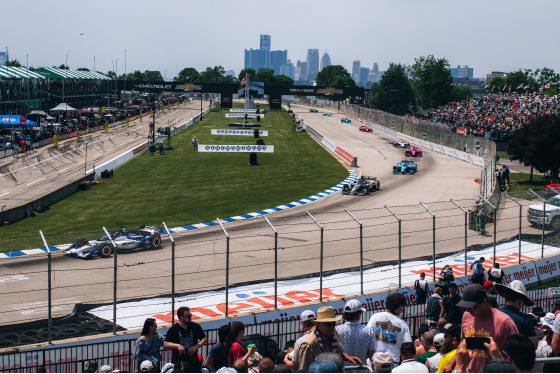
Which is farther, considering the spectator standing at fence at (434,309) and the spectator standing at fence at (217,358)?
the spectator standing at fence at (434,309)

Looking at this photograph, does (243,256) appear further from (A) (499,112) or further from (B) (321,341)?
(A) (499,112)

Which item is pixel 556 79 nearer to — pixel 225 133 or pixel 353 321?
pixel 225 133

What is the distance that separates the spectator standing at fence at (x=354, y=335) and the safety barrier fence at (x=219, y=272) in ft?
17.3

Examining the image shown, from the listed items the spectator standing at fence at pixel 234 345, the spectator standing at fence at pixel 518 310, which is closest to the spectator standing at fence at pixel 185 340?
the spectator standing at fence at pixel 234 345

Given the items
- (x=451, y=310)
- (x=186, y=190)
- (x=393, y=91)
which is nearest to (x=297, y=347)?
(x=451, y=310)

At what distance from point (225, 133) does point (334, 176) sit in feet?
104

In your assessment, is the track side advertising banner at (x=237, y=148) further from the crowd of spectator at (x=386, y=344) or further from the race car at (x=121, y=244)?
the crowd of spectator at (x=386, y=344)

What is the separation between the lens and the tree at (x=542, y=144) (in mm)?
35312

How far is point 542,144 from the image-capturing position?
116 ft

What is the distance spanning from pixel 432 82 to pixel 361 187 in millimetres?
112069

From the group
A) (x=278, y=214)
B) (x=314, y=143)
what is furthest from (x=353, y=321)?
(x=314, y=143)

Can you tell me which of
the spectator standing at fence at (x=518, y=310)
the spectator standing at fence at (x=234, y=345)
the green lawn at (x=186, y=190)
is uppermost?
the spectator standing at fence at (x=518, y=310)

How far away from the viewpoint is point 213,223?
2519cm

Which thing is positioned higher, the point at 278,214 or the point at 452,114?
the point at 452,114
